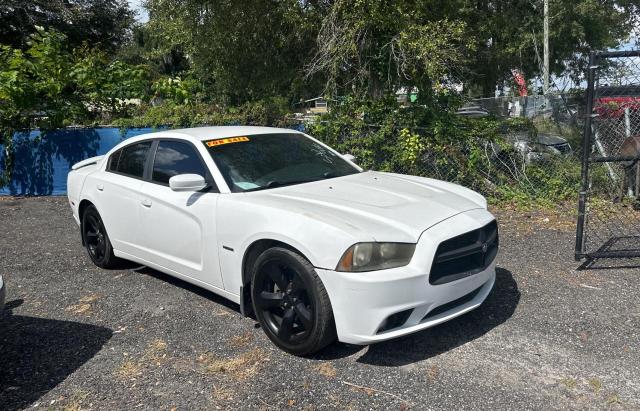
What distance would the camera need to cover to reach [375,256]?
3.37 metres

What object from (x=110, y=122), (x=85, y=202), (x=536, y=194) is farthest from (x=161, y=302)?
(x=110, y=122)

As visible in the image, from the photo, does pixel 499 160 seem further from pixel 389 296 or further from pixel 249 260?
pixel 389 296

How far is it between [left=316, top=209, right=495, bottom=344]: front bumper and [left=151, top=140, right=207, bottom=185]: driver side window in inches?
65.8

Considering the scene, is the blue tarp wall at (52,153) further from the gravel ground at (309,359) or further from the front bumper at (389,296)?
the front bumper at (389,296)

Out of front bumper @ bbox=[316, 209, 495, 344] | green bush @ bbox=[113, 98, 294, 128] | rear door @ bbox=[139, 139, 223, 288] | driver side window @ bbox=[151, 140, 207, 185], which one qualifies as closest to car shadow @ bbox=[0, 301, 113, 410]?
rear door @ bbox=[139, 139, 223, 288]

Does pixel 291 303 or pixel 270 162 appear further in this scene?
pixel 270 162

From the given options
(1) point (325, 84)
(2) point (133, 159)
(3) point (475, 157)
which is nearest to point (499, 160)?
→ (3) point (475, 157)

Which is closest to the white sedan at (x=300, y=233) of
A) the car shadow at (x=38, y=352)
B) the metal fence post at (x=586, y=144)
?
the car shadow at (x=38, y=352)

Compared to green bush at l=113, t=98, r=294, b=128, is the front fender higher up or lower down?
lower down

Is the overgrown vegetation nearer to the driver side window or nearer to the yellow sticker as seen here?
the yellow sticker

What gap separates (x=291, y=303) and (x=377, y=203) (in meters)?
0.92

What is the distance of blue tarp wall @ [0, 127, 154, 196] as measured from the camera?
10.5 meters

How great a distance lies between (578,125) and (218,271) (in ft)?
24.0

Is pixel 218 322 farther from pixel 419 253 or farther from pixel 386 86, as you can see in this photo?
pixel 386 86
